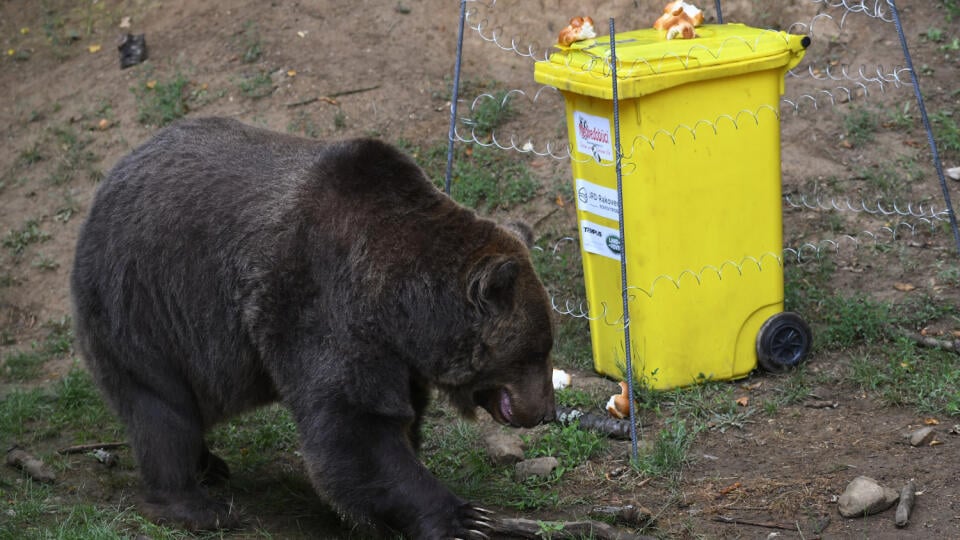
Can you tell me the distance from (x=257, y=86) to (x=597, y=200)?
4435 mm

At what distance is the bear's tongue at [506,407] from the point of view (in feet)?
16.6

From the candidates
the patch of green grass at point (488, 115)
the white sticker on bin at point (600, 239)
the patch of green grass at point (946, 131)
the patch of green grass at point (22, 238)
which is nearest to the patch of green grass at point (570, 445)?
the white sticker on bin at point (600, 239)

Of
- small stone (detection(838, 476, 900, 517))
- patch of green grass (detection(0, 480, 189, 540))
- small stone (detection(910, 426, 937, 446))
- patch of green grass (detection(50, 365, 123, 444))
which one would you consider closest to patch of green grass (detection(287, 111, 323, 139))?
patch of green grass (detection(50, 365, 123, 444))

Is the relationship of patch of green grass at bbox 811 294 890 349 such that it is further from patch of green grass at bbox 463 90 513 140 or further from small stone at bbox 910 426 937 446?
patch of green grass at bbox 463 90 513 140

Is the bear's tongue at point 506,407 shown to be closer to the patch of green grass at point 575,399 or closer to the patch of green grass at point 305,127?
the patch of green grass at point 575,399

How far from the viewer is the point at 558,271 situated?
7.80 metres

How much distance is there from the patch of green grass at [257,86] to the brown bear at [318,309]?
166 inches

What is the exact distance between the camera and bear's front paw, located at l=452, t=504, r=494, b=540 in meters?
4.82

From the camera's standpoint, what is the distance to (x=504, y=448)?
5.97 metres

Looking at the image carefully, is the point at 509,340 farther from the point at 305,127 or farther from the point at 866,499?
the point at 305,127

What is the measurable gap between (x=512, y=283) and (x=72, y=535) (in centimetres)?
222

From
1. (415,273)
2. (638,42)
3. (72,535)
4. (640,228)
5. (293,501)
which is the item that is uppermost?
(638,42)

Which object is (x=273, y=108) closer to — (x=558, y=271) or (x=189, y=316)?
(x=558, y=271)

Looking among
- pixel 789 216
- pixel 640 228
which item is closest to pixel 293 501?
pixel 640 228
